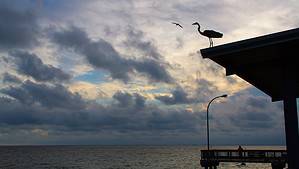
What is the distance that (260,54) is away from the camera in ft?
39.7

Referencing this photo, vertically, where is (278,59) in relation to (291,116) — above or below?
above

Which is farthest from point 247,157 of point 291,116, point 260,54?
point 260,54

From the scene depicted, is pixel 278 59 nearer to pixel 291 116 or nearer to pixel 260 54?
pixel 260 54

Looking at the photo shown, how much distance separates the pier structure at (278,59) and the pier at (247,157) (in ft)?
83.5

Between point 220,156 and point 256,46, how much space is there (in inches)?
1142

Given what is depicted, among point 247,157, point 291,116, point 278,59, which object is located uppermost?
point 278,59

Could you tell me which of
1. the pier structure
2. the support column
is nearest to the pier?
the pier structure

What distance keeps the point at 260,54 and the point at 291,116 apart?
206 centimetres

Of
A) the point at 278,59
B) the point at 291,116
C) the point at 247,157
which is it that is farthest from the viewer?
the point at 247,157

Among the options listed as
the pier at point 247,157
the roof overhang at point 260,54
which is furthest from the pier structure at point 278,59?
the pier at point 247,157

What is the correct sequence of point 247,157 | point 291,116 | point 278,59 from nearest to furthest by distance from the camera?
point 291,116
point 278,59
point 247,157

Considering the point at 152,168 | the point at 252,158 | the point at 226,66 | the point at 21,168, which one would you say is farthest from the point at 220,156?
the point at 21,168

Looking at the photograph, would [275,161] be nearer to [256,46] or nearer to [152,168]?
[256,46]

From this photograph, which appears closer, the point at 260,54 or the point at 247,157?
the point at 260,54
